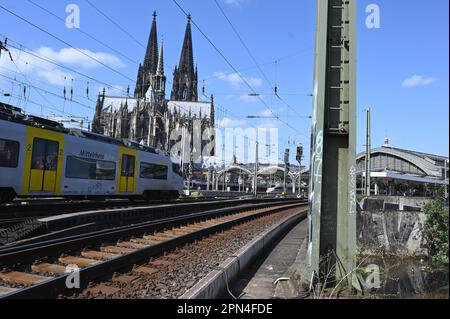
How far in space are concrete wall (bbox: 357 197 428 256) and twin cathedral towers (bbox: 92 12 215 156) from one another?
88.8m

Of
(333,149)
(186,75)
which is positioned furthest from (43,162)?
(186,75)

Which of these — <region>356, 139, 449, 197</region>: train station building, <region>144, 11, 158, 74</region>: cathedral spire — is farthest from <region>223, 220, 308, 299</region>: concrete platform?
<region>144, 11, 158, 74</region>: cathedral spire

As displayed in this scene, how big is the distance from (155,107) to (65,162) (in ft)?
312

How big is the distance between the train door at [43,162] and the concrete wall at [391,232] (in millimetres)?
12553

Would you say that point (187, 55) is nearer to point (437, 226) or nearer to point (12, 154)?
point (12, 154)

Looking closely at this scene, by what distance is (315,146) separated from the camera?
6.70m

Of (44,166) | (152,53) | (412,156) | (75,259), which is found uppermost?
(152,53)

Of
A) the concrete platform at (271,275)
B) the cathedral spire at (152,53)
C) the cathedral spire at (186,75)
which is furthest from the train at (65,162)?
the cathedral spire at (186,75)

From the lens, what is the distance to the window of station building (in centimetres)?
1970

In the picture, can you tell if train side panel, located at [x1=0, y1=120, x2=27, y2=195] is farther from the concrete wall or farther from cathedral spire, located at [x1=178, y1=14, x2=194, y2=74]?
cathedral spire, located at [x1=178, y1=14, x2=194, y2=74]

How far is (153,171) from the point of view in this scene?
28328 mm

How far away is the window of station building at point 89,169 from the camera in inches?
776
